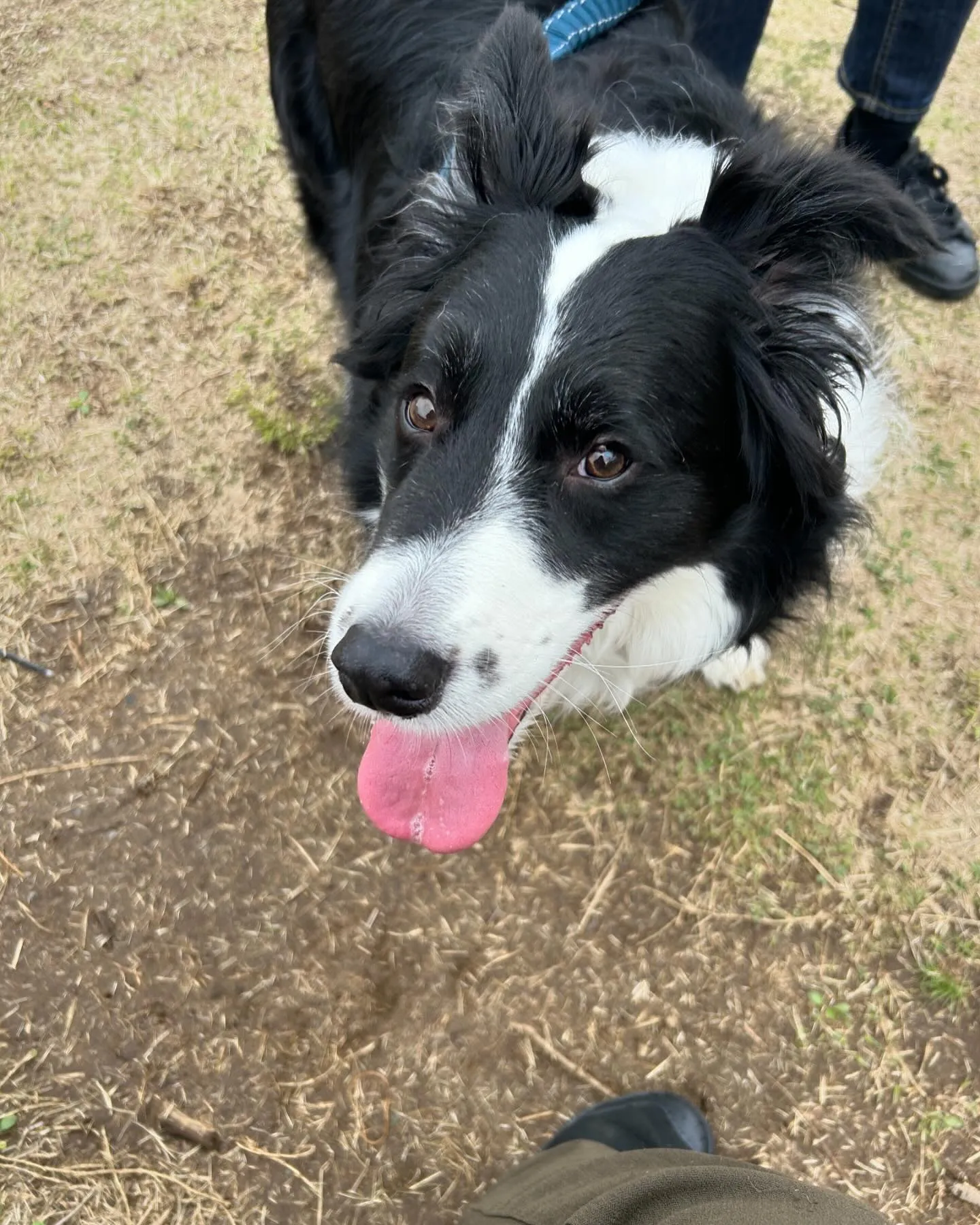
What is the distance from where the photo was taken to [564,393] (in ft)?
5.41

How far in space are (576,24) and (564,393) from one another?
1.60 metres

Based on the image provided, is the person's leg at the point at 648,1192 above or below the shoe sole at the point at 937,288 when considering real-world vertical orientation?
below

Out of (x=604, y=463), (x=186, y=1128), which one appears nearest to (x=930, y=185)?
(x=604, y=463)

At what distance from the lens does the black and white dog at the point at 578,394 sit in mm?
1651

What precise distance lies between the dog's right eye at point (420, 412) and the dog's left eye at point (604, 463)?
327 millimetres

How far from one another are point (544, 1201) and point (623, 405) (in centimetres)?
164

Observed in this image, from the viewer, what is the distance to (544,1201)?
1842 mm

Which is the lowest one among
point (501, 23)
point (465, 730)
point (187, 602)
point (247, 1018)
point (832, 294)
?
point (247, 1018)

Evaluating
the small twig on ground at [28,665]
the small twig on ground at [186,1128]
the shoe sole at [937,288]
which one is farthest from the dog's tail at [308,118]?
the small twig on ground at [186,1128]

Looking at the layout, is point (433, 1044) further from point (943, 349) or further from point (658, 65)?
point (943, 349)

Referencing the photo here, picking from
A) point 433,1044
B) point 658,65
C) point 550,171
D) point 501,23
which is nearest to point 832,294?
point 550,171

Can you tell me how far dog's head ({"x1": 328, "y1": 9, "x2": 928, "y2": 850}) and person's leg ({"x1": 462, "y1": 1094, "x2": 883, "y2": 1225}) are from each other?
760 millimetres

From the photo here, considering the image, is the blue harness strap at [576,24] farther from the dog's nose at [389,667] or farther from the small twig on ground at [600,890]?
the small twig on ground at [600,890]

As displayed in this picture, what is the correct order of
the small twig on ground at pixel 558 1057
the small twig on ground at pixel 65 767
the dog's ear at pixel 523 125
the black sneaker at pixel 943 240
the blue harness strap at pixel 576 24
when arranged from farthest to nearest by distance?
the black sneaker at pixel 943 240, the small twig on ground at pixel 65 767, the blue harness strap at pixel 576 24, the small twig on ground at pixel 558 1057, the dog's ear at pixel 523 125
